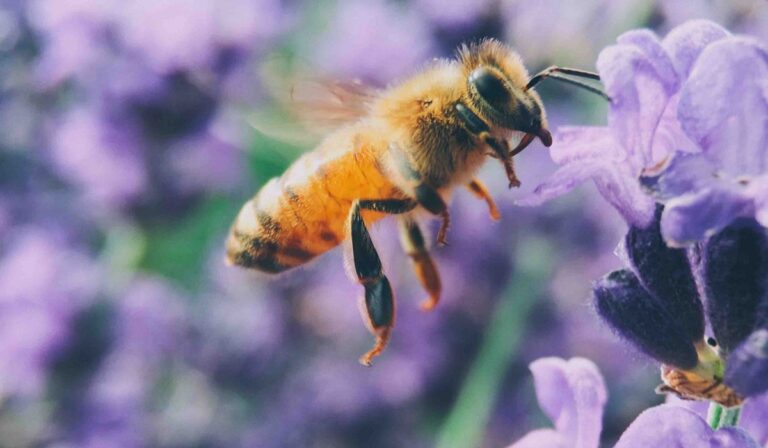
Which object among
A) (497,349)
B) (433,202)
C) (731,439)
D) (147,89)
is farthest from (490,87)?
(147,89)

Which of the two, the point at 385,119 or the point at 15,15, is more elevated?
the point at 15,15

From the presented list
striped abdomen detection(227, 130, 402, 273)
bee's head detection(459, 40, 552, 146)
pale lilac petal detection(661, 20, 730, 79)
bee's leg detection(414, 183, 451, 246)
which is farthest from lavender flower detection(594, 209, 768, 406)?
striped abdomen detection(227, 130, 402, 273)

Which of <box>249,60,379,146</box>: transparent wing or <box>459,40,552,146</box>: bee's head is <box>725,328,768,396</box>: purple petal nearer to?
<box>459,40,552,146</box>: bee's head

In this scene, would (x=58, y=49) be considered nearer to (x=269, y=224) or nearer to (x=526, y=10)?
(x=526, y=10)

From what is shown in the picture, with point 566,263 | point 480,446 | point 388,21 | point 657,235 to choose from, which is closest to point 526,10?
point 388,21

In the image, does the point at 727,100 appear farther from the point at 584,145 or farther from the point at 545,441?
the point at 545,441

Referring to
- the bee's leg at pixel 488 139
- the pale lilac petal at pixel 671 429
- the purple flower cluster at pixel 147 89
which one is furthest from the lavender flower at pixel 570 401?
the purple flower cluster at pixel 147 89

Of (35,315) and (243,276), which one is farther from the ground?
(35,315)
